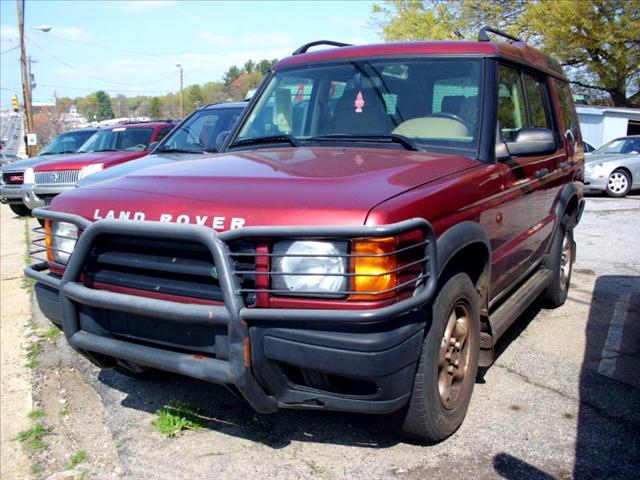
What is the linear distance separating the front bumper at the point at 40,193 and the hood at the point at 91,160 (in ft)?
0.97

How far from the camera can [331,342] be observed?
2480 millimetres

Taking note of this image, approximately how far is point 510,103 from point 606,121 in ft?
72.2

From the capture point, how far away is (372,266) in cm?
250

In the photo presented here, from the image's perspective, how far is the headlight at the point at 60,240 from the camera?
10.7 feet

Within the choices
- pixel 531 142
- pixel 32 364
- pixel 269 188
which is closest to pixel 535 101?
pixel 531 142

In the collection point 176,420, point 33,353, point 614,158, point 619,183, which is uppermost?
point 614,158

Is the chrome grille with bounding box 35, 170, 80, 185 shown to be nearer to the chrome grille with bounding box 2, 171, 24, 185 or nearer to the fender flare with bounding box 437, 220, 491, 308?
the chrome grille with bounding box 2, 171, 24, 185

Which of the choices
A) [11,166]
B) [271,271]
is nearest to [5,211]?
[11,166]

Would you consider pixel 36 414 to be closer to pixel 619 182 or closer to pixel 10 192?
pixel 10 192

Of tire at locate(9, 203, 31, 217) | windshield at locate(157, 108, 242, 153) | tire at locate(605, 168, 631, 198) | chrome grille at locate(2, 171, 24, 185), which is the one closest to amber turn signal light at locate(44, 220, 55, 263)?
windshield at locate(157, 108, 242, 153)

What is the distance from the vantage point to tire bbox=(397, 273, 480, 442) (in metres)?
2.83

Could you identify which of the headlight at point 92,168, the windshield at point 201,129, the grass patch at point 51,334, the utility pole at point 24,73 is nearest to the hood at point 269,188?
the grass patch at point 51,334

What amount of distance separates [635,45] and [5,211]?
73.2ft

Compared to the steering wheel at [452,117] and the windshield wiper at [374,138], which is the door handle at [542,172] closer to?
the steering wheel at [452,117]
